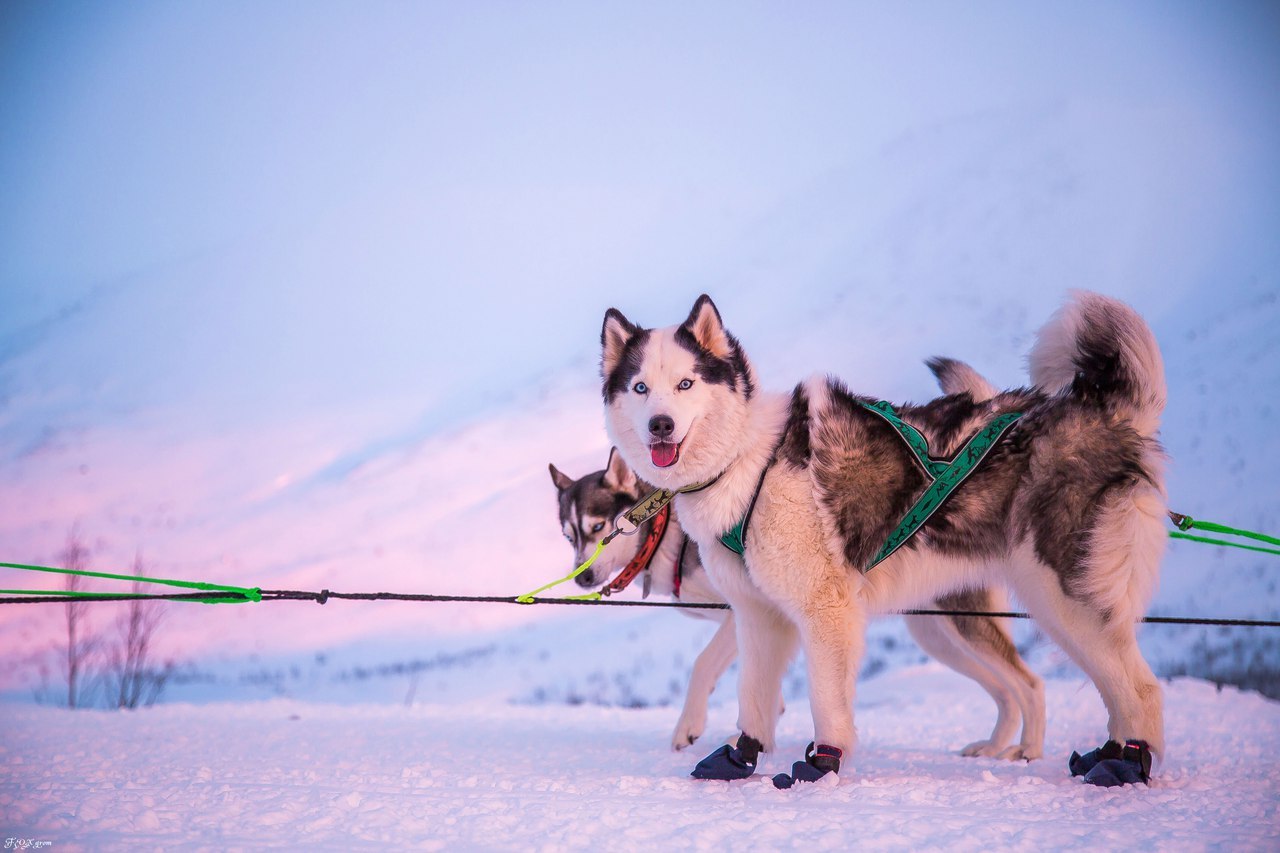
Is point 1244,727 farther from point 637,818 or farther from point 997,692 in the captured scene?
point 637,818

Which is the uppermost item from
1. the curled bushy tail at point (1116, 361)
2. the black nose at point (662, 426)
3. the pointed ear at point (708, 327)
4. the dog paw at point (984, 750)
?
the pointed ear at point (708, 327)

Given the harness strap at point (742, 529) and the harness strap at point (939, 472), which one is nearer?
the harness strap at point (939, 472)

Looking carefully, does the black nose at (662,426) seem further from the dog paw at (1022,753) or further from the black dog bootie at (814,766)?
the dog paw at (1022,753)

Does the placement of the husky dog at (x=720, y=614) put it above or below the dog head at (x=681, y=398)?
below

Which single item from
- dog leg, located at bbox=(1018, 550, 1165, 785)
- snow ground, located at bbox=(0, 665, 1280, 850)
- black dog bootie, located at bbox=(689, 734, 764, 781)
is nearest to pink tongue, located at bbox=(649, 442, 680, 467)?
black dog bootie, located at bbox=(689, 734, 764, 781)

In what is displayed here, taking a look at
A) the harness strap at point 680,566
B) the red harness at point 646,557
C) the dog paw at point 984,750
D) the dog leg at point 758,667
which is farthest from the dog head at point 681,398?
the dog paw at point 984,750

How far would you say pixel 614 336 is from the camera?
428 centimetres

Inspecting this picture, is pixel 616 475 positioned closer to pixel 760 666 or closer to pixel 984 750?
pixel 760 666

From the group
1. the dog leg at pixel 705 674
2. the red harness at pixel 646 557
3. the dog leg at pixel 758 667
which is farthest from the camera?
the red harness at pixel 646 557

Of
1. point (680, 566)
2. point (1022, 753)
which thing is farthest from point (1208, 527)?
point (680, 566)

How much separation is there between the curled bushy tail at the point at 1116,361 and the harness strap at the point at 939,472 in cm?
34

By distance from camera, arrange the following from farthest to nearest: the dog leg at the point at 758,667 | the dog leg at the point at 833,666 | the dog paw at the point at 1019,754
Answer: the dog paw at the point at 1019,754 → the dog leg at the point at 758,667 → the dog leg at the point at 833,666

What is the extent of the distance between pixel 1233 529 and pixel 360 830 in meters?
3.62

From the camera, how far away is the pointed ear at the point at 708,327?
4.11 m
